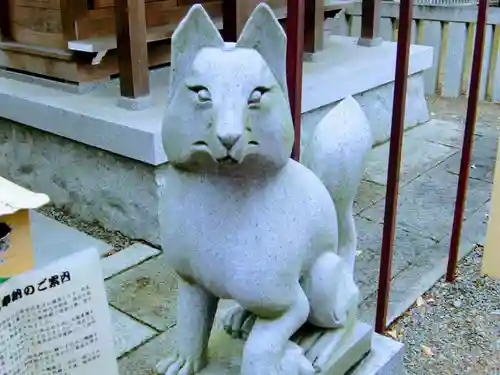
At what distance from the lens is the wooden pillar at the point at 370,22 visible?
16.0 ft

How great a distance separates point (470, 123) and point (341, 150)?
50.9 inches

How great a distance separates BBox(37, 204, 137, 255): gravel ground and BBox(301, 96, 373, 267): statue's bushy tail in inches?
75.2

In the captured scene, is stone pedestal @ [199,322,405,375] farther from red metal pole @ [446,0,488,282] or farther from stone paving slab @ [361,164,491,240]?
stone paving slab @ [361,164,491,240]

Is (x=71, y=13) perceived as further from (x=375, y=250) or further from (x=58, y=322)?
(x=58, y=322)

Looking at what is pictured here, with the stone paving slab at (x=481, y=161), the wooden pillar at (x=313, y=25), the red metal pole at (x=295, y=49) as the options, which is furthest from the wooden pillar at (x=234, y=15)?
the red metal pole at (x=295, y=49)

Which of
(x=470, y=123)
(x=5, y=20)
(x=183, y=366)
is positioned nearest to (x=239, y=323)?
(x=183, y=366)

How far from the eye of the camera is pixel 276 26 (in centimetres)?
129

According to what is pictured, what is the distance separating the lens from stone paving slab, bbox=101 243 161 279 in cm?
311

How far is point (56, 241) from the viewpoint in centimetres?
341

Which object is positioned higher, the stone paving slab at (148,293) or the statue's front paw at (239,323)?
the statue's front paw at (239,323)

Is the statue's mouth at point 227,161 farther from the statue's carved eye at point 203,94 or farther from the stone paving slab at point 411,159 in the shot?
the stone paving slab at point 411,159

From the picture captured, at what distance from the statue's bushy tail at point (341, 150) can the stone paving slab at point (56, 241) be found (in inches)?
74.5

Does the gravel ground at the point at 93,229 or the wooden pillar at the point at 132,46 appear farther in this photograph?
the gravel ground at the point at 93,229

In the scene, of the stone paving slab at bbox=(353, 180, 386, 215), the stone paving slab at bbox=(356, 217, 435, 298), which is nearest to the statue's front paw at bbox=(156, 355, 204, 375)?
the stone paving slab at bbox=(356, 217, 435, 298)
